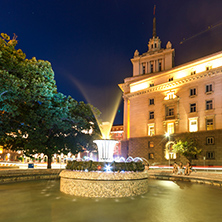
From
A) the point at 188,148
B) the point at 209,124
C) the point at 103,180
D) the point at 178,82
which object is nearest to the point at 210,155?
the point at 188,148

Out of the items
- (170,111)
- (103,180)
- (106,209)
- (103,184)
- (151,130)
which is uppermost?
(170,111)

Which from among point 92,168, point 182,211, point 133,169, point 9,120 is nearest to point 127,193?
point 133,169

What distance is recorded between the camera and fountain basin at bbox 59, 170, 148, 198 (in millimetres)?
8711

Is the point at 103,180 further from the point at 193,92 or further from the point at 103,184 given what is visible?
the point at 193,92

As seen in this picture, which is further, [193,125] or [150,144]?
[150,144]

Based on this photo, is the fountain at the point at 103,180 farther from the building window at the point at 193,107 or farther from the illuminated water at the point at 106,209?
the building window at the point at 193,107

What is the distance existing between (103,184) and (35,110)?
11.6 metres

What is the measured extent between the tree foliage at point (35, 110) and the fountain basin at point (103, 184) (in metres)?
8.49

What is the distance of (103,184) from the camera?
28.7 ft

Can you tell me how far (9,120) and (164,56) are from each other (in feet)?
135

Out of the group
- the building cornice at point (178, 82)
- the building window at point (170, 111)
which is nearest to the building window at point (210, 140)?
the building window at point (170, 111)

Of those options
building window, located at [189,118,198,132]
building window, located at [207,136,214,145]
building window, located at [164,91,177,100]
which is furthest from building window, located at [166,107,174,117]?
building window, located at [207,136,214,145]

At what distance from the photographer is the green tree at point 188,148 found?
33.7 meters

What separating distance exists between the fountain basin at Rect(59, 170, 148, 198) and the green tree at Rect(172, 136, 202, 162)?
2718cm
